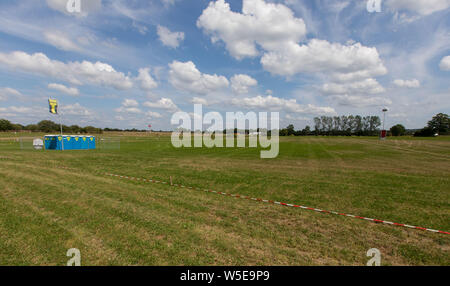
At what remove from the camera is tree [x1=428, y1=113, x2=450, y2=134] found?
100m

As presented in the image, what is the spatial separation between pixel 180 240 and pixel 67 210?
4506 mm

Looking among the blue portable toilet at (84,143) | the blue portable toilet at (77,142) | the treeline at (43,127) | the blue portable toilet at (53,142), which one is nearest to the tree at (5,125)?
the treeline at (43,127)

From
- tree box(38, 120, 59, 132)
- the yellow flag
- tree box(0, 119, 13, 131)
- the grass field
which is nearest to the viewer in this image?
the grass field

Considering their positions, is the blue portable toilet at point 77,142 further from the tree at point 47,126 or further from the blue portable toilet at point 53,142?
the tree at point 47,126

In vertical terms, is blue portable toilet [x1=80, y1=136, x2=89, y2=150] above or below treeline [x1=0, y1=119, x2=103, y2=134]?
below

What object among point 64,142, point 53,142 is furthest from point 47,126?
point 64,142

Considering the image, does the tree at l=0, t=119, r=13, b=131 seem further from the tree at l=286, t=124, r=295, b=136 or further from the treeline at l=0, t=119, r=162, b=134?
the tree at l=286, t=124, r=295, b=136

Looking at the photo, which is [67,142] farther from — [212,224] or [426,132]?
[426,132]

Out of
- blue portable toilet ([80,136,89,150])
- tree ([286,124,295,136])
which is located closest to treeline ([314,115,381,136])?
tree ([286,124,295,136])

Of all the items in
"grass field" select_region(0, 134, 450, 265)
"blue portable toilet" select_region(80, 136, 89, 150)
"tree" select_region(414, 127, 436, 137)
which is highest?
"tree" select_region(414, 127, 436, 137)
